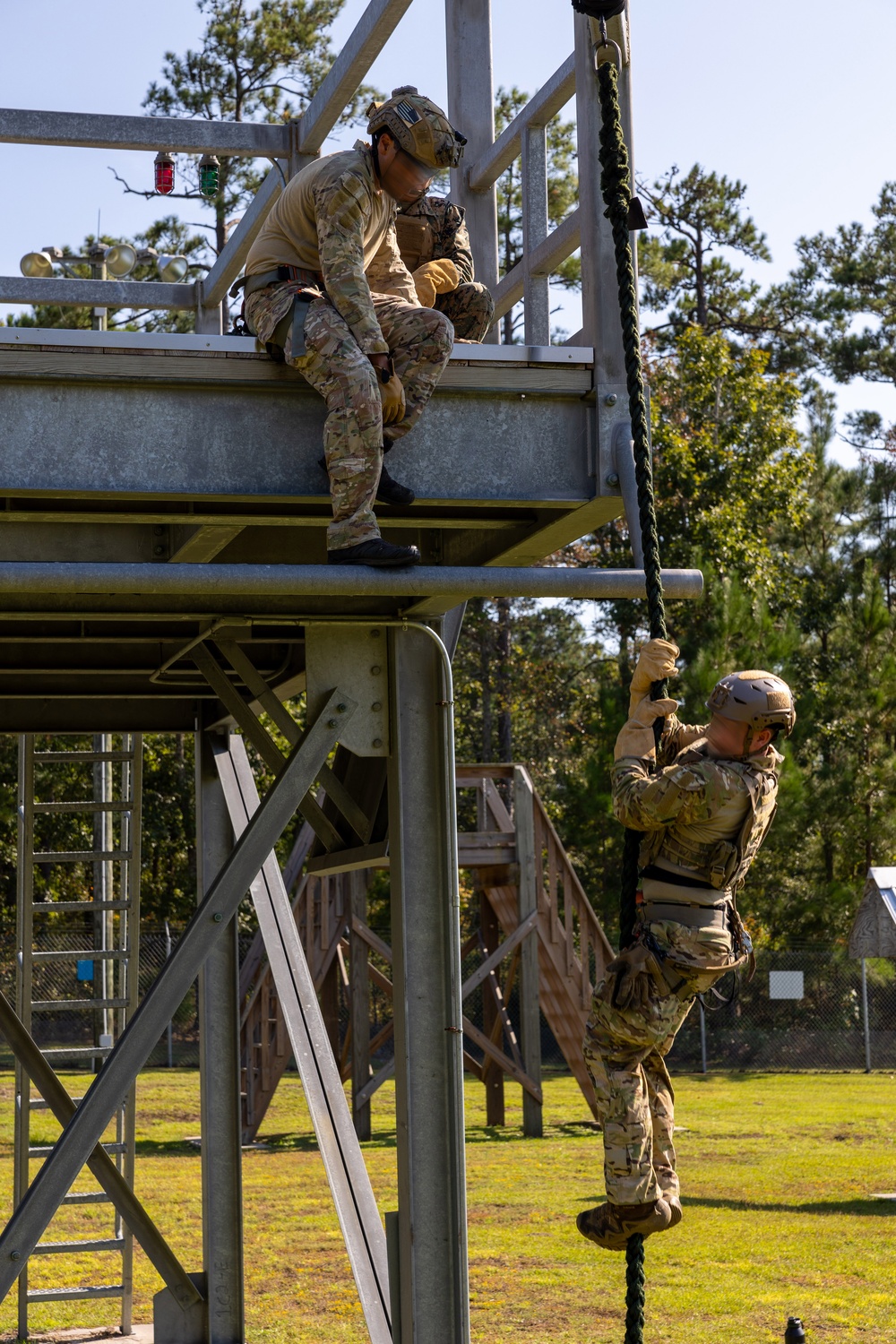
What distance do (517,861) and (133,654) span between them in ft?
38.7

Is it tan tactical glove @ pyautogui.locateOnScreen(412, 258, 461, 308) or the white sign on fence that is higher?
tan tactical glove @ pyautogui.locateOnScreen(412, 258, 461, 308)

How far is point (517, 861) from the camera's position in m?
18.7

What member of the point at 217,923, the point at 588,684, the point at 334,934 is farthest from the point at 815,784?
the point at 217,923

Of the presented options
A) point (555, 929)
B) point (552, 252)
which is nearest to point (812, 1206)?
point (555, 929)

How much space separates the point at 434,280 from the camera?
558 centimetres

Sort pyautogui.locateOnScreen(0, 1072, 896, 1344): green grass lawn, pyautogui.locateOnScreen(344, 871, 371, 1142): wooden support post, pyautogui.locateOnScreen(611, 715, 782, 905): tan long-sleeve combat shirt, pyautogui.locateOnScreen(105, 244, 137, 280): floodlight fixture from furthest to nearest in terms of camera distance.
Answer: pyautogui.locateOnScreen(344, 871, 371, 1142): wooden support post
pyautogui.locateOnScreen(105, 244, 137, 280): floodlight fixture
pyautogui.locateOnScreen(0, 1072, 896, 1344): green grass lawn
pyautogui.locateOnScreen(611, 715, 782, 905): tan long-sleeve combat shirt

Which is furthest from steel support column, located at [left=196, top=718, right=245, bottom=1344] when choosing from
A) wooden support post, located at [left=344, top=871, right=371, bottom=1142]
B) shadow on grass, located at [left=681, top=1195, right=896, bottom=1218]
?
wooden support post, located at [left=344, top=871, right=371, bottom=1142]

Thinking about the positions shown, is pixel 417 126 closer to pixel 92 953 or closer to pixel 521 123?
pixel 521 123

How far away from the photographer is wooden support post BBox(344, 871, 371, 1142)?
1872 cm

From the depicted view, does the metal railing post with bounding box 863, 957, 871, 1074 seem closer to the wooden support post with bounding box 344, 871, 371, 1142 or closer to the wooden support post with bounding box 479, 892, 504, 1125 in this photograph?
the wooden support post with bounding box 479, 892, 504, 1125

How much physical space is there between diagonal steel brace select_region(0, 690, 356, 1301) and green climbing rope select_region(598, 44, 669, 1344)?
45.1 inches

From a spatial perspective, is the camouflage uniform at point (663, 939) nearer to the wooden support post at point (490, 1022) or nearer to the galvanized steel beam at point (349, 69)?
the galvanized steel beam at point (349, 69)

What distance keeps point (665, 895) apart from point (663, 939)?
120 mm

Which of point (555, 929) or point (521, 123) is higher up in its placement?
point (521, 123)
